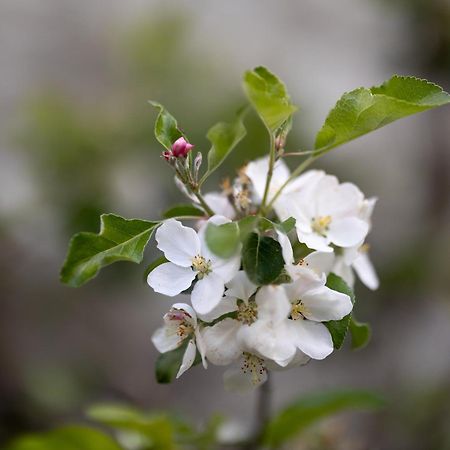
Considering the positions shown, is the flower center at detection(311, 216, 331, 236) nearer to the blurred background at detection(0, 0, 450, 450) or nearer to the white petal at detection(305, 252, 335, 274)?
the white petal at detection(305, 252, 335, 274)

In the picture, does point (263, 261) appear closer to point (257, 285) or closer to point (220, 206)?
point (257, 285)

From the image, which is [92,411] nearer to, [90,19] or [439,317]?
[439,317]

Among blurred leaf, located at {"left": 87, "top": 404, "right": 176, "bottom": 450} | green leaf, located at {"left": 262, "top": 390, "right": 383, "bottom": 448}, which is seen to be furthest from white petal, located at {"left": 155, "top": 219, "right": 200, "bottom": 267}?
green leaf, located at {"left": 262, "top": 390, "right": 383, "bottom": 448}

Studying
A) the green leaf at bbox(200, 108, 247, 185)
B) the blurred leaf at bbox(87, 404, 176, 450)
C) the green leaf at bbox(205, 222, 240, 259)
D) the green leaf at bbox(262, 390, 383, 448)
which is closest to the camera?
the green leaf at bbox(205, 222, 240, 259)

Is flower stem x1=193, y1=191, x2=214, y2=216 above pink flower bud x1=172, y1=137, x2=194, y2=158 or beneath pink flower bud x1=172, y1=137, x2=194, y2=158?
beneath

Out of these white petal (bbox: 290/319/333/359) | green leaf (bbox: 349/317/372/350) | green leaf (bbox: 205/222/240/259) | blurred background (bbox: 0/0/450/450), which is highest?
green leaf (bbox: 205/222/240/259)

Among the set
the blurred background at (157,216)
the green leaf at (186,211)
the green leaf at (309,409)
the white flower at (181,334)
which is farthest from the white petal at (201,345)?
the blurred background at (157,216)
